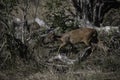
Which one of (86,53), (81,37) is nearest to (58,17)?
(81,37)

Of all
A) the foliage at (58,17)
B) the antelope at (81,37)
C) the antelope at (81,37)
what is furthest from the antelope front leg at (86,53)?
the foliage at (58,17)

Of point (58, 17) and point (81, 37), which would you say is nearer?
point (81, 37)

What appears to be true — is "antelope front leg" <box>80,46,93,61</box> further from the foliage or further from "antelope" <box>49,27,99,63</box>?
the foliage

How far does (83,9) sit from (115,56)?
4572 millimetres

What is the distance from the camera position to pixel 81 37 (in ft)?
42.7

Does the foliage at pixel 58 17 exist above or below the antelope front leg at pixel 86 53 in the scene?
above

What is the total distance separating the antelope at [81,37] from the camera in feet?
42.2

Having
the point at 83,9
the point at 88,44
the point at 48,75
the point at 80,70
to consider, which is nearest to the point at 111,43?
the point at 88,44

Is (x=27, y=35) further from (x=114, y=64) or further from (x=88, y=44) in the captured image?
(x=114, y=64)

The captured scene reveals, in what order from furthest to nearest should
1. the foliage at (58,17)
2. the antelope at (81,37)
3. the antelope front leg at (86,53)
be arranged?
the foliage at (58,17) < the antelope at (81,37) < the antelope front leg at (86,53)

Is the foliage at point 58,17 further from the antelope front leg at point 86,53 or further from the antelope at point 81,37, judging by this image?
the antelope front leg at point 86,53

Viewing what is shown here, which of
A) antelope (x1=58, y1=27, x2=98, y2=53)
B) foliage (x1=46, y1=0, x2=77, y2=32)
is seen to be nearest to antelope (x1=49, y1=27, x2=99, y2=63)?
antelope (x1=58, y1=27, x2=98, y2=53)

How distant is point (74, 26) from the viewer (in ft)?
45.3

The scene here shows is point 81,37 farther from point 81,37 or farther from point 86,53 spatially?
point 86,53
